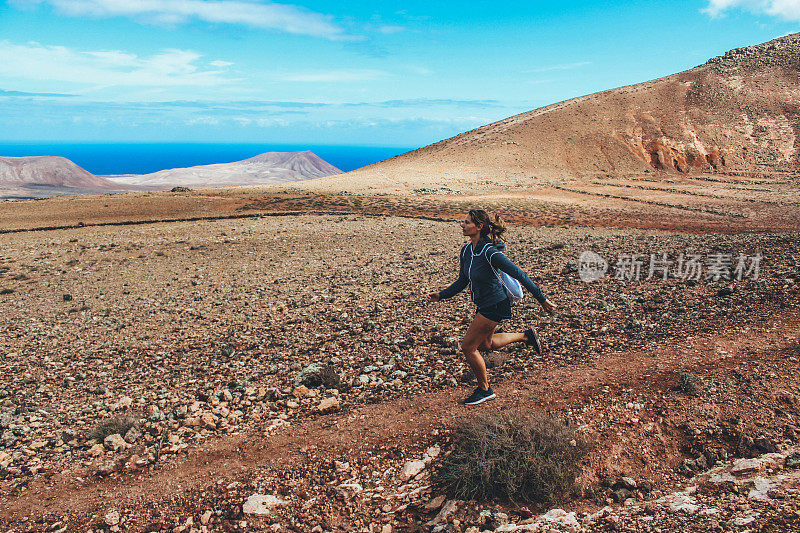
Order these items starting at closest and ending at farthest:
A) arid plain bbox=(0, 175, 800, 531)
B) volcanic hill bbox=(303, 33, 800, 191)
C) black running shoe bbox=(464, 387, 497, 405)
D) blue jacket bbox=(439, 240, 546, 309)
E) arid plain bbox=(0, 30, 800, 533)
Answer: arid plain bbox=(0, 30, 800, 533) < arid plain bbox=(0, 175, 800, 531) < blue jacket bbox=(439, 240, 546, 309) < black running shoe bbox=(464, 387, 497, 405) < volcanic hill bbox=(303, 33, 800, 191)

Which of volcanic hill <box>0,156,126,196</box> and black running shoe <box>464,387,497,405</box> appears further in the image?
volcanic hill <box>0,156,126,196</box>

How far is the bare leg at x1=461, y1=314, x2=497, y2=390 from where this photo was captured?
5.65 metres

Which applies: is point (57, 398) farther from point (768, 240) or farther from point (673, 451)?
point (768, 240)

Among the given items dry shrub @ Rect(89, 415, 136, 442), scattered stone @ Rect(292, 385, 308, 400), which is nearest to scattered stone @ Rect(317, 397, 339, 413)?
scattered stone @ Rect(292, 385, 308, 400)

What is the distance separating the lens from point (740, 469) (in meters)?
4.39

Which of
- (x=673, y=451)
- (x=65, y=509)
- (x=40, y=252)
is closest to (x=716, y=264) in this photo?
(x=673, y=451)

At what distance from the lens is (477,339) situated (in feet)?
18.7

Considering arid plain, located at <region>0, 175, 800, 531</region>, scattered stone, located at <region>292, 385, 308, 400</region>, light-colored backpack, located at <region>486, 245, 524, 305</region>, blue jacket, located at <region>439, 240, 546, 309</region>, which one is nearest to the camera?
arid plain, located at <region>0, 175, 800, 531</region>

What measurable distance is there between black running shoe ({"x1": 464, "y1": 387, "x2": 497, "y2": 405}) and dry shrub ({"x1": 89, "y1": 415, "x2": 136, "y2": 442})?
4.18 m

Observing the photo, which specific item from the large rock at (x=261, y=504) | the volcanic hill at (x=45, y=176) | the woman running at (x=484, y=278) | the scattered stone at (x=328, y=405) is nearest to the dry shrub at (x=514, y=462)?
the woman running at (x=484, y=278)

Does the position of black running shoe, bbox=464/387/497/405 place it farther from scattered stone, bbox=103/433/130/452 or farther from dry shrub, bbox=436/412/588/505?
scattered stone, bbox=103/433/130/452

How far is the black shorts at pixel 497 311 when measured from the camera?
18.4 ft

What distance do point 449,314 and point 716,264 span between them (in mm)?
6523

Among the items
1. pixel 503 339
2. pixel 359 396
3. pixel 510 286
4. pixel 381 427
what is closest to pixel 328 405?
pixel 359 396
